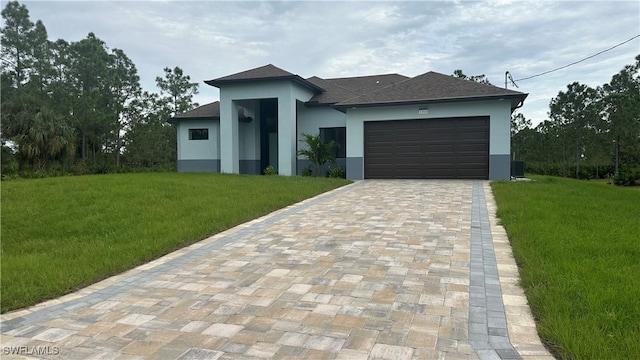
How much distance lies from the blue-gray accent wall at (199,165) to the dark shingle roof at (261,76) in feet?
14.5

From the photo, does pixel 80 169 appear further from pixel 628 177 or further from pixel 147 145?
pixel 628 177

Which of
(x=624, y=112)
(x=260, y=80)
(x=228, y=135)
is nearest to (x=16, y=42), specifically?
(x=228, y=135)

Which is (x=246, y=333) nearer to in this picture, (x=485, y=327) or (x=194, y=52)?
(x=485, y=327)

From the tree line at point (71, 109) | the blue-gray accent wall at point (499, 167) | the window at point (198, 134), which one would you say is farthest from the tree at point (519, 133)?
the tree line at point (71, 109)

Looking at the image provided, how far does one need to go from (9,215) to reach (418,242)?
7351 mm

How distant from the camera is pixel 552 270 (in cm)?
415

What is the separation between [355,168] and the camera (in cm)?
1630

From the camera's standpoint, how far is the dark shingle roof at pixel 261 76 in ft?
57.5

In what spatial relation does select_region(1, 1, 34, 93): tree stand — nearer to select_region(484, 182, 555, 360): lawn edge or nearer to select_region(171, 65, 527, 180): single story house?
select_region(171, 65, 527, 180): single story house

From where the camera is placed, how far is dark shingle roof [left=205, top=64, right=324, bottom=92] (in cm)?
1752

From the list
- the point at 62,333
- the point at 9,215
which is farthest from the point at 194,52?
the point at 62,333

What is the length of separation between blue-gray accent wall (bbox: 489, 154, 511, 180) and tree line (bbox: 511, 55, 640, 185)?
11.6 meters

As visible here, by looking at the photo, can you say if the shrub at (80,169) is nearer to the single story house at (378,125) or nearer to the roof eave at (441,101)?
the single story house at (378,125)

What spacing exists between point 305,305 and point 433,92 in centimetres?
1355
